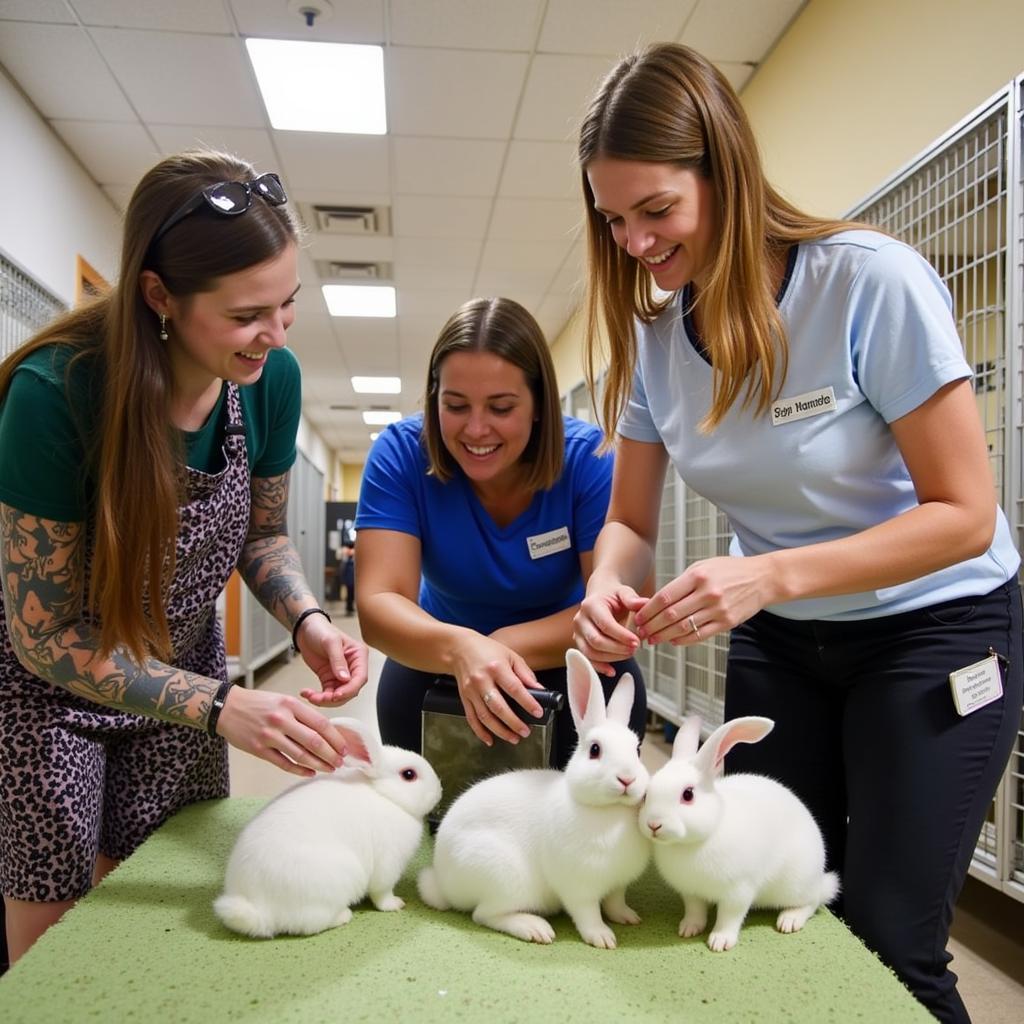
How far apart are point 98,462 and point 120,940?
0.53m

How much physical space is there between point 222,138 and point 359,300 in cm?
223

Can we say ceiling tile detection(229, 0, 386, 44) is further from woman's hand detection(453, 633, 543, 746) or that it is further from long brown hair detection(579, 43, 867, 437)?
woman's hand detection(453, 633, 543, 746)

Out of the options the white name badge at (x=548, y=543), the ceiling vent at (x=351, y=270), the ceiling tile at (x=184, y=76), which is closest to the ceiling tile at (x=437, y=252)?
the ceiling vent at (x=351, y=270)

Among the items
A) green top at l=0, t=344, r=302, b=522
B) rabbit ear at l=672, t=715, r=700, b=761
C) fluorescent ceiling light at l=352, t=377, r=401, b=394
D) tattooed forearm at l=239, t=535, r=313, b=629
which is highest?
fluorescent ceiling light at l=352, t=377, r=401, b=394

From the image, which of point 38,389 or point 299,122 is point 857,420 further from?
point 299,122

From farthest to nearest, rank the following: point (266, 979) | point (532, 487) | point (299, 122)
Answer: point (299, 122) < point (532, 487) < point (266, 979)

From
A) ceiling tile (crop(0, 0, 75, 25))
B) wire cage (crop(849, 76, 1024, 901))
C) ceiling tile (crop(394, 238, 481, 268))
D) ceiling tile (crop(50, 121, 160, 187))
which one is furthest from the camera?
ceiling tile (crop(394, 238, 481, 268))

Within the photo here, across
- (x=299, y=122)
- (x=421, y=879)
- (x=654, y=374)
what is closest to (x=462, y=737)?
(x=421, y=879)

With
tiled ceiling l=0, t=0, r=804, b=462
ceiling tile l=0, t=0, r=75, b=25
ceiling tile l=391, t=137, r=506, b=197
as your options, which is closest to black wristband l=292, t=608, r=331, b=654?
tiled ceiling l=0, t=0, r=804, b=462

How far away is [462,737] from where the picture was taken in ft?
3.86

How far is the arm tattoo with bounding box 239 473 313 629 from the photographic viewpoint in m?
1.30

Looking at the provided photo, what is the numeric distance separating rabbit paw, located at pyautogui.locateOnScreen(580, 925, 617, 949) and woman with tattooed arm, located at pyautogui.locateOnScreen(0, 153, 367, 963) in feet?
1.09

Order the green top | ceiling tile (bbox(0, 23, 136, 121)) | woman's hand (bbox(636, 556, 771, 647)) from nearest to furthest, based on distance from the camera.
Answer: woman's hand (bbox(636, 556, 771, 647)), the green top, ceiling tile (bbox(0, 23, 136, 121))

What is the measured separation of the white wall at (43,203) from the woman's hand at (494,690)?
2492 mm
